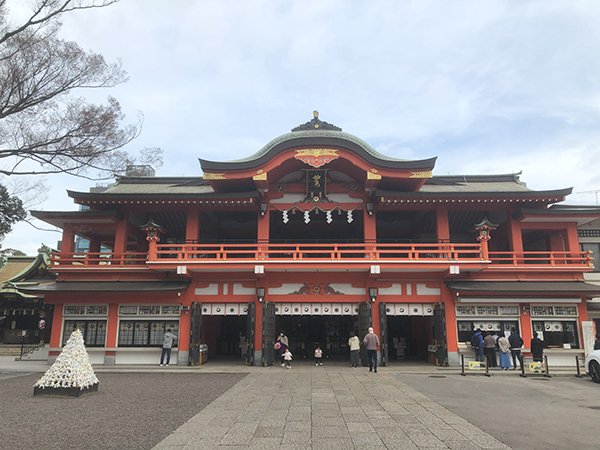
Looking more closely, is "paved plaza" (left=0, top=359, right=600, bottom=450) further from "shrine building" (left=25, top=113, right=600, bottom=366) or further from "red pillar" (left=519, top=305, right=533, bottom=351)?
"shrine building" (left=25, top=113, right=600, bottom=366)

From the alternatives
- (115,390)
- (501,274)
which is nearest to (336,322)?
(501,274)

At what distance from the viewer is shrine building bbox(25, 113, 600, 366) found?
1798cm

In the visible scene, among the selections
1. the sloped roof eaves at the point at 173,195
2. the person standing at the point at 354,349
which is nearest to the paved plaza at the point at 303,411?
the person standing at the point at 354,349

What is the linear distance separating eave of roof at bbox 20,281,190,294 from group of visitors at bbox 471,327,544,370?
42.8 ft

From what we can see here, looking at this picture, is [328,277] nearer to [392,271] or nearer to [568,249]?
[392,271]

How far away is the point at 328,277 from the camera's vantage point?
18750 millimetres

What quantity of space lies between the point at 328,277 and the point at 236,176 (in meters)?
6.31

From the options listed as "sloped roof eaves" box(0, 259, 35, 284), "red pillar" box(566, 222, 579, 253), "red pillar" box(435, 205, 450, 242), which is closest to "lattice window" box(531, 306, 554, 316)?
"red pillar" box(566, 222, 579, 253)

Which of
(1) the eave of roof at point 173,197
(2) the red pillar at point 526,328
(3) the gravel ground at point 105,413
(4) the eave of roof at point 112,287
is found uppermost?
(1) the eave of roof at point 173,197

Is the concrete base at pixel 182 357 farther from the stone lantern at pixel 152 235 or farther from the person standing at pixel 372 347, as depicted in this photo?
the person standing at pixel 372 347

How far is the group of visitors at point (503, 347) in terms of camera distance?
1627cm

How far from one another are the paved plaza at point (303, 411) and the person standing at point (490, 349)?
2.30 metres

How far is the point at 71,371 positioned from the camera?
407 inches

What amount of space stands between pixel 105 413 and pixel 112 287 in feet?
36.7
